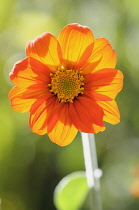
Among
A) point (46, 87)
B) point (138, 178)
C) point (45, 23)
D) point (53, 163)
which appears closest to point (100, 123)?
point (46, 87)

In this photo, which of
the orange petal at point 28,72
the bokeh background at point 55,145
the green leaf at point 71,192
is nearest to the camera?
the orange petal at point 28,72

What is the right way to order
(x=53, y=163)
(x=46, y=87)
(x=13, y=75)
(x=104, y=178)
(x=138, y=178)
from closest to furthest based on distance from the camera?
(x=13, y=75) → (x=46, y=87) → (x=138, y=178) → (x=53, y=163) → (x=104, y=178)

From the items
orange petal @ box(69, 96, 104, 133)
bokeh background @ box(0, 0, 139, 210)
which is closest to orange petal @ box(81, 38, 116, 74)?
orange petal @ box(69, 96, 104, 133)

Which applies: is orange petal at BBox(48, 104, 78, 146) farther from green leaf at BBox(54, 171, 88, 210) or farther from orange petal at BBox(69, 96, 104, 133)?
green leaf at BBox(54, 171, 88, 210)

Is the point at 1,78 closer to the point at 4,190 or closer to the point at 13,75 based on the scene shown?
the point at 4,190

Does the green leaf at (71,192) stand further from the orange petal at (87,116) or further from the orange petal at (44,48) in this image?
the orange petal at (44,48)

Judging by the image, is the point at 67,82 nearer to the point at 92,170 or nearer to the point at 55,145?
the point at 92,170

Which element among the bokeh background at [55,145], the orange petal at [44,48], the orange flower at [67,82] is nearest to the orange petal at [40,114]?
the orange flower at [67,82]

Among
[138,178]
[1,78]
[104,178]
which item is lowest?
[104,178]
